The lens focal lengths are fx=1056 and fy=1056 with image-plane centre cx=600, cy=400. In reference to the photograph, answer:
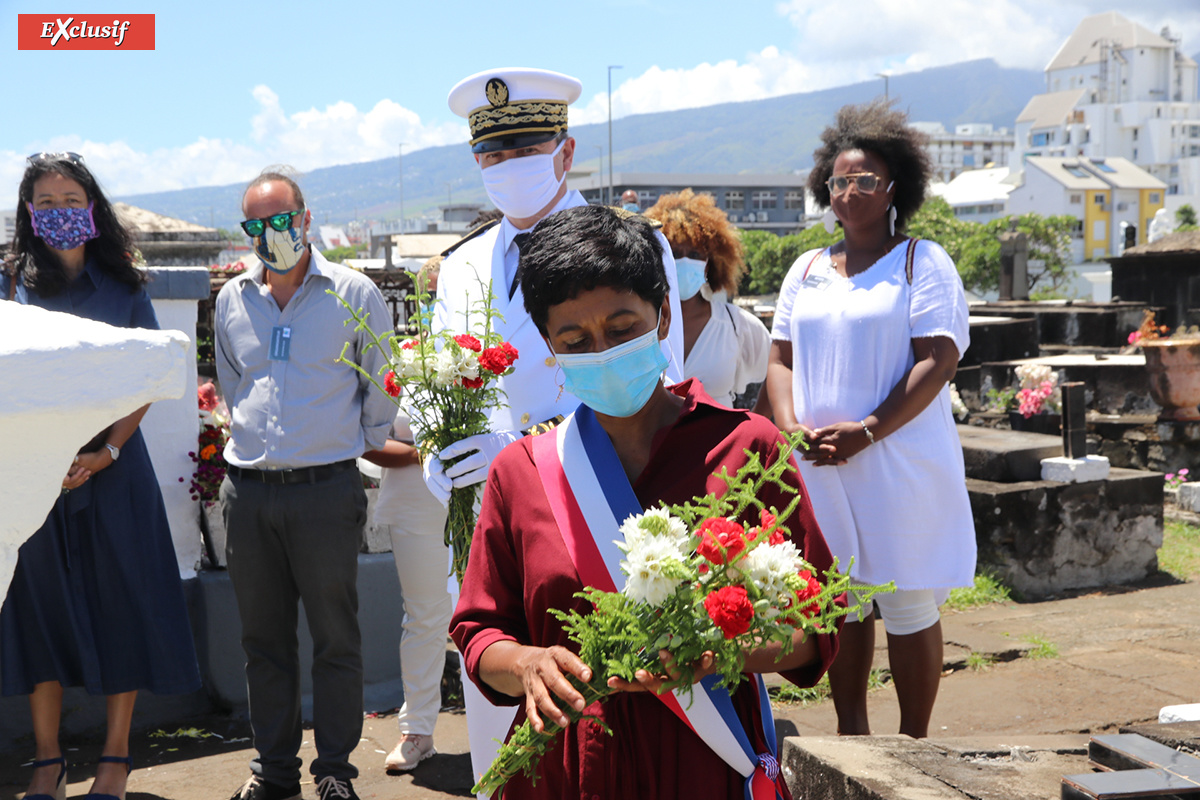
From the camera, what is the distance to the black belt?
3932 millimetres

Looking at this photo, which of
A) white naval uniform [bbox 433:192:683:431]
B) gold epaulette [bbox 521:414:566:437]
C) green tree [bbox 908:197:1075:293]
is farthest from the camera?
green tree [bbox 908:197:1075:293]

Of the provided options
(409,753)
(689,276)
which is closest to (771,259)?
(689,276)

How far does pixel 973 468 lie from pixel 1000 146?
166 m

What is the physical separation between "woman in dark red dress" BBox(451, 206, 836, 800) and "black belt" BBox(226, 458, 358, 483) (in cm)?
207

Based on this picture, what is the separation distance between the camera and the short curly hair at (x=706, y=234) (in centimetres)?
522

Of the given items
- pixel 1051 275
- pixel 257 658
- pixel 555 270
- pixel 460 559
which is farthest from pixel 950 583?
pixel 1051 275

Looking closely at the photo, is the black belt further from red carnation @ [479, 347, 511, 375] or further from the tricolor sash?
the tricolor sash

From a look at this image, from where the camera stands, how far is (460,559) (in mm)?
2975

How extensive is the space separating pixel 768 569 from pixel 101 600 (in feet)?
9.89

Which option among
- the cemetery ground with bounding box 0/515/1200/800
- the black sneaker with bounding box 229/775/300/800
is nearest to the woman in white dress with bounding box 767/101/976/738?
the cemetery ground with bounding box 0/515/1200/800

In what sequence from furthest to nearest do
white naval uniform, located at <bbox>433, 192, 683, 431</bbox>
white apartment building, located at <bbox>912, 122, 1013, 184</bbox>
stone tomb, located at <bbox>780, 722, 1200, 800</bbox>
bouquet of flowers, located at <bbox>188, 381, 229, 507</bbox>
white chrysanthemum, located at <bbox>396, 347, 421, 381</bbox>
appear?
white apartment building, located at <bbox>912, 122, 1013, 184</bbox> → bouquet of flowers, located at <bbox>188, 381, 229, 507</bbox> → white naval uniform, located at <bbox>433, 192, 683, 431</bbox> → white chrysanthemum, located at <bbox>396, 347, 421, 381</bbox> → stone tomb, located at <bbox>780, 722, 1200, 800</bbox>

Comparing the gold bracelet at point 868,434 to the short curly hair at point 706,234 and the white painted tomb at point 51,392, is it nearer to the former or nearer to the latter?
the short curly hair at point 706,234

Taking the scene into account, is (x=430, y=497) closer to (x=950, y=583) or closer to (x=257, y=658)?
(x=257, y=658)

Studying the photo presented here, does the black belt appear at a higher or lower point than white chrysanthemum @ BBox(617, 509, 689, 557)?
lower
